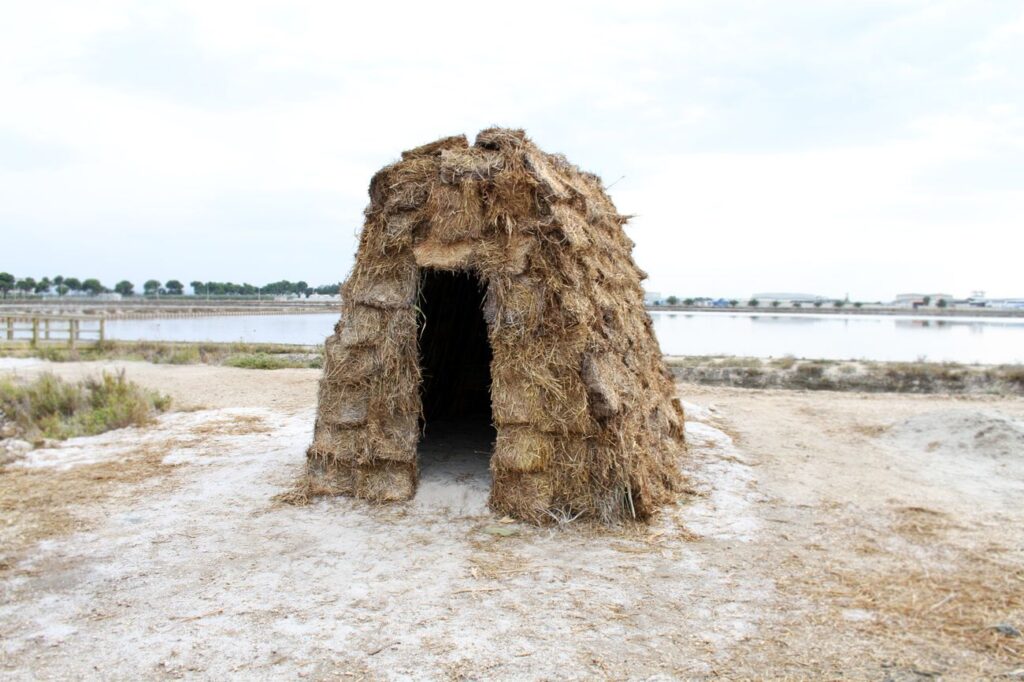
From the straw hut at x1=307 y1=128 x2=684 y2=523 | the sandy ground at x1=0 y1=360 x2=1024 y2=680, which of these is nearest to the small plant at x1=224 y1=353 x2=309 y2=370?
the sandy ground at x1=0 y1=360 x2=1024 y2=680

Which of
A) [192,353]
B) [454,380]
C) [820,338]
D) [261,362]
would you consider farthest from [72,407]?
[820,338]

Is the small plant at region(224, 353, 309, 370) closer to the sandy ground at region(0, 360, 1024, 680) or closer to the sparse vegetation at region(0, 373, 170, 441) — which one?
the sparse vegetation at region(0, 373, 170, 441)

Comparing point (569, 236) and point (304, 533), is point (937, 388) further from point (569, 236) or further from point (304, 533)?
point (304, 533)

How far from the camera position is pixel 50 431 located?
9.60m

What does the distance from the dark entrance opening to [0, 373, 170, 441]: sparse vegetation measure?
4.54m

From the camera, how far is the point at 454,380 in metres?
10.8

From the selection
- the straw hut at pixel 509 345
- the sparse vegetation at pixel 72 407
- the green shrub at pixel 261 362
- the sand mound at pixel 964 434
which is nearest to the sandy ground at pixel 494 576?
the sand mound at pixel 964 434

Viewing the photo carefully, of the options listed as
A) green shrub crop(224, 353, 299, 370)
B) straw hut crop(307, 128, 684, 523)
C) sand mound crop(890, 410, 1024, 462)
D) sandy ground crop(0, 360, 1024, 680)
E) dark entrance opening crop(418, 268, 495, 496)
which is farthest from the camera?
green shrub crop(224, 353, 299, 370)

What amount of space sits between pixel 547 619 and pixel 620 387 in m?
2.63

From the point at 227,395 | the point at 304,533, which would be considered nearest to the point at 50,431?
the point at 227,395

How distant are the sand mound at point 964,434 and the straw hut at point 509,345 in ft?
15.0

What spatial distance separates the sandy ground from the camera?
4.02 metres

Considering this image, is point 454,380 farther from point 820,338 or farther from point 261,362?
point 820,338

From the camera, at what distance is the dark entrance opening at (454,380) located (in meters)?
8.25
